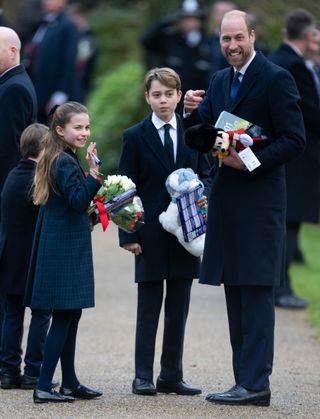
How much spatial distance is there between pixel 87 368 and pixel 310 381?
1.33 metres

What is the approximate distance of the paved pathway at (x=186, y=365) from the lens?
641 centimetres

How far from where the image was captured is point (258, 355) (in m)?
6.54

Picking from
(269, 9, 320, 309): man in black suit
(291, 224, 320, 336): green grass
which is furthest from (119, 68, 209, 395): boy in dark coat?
(269, 9, 320, 309): man in black suit

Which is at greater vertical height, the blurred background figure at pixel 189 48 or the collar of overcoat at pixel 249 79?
the blurred background figure at pixel 189 48

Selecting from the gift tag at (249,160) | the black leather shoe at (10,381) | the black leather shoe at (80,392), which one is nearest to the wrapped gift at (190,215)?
the gift tag at (249,160)

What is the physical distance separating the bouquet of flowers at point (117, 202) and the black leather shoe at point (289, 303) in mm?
3839

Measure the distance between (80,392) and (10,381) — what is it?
52 centimetres

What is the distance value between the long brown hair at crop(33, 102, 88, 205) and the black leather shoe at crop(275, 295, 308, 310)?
4.07m

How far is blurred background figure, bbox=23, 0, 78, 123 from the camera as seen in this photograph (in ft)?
44.7

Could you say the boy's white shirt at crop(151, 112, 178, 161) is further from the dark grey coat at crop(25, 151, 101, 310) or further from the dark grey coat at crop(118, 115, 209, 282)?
the dark grey coat at crop(25, 151, 101, 310)

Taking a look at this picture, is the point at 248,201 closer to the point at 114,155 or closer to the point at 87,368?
the point at 87,368

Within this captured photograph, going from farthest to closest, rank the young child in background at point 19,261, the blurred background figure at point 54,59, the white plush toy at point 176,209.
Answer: the blurred background figure at point 54,59 → the young child in background at point 19,261 → the white plush toy at point 176,209

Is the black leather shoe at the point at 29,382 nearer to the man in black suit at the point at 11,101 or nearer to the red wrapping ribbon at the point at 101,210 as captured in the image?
the red wrapping ribbon at the point at 101,210

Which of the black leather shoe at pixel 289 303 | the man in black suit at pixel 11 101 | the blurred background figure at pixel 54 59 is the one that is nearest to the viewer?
the man in black suit at pixel 11 101
